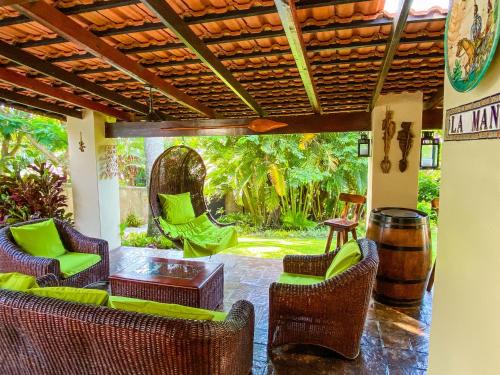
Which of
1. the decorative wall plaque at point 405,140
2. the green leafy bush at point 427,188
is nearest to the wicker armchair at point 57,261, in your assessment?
the decorative wall plaque at point 405,140

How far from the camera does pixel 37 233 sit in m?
3.32

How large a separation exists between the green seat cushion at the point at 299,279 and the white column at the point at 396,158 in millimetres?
1700

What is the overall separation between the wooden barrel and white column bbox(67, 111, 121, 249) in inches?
165

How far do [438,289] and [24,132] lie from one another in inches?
270

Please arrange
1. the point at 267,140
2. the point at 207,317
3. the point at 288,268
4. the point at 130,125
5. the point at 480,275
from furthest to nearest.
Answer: the point at 267,140
the point at 130,125
the point at 288,268
the point at 207,317
the point at 480,275

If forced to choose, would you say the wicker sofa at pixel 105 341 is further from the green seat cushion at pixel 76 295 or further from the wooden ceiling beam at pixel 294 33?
the wooden ceiling beam at pixel 294 33

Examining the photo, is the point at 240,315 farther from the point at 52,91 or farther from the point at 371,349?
the point at 52,91

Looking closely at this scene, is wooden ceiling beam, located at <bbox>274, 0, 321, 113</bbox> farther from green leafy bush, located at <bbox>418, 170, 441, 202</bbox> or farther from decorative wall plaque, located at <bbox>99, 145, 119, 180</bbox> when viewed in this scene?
green leafy bush, located at <bbox>418, 170, 441, 202</bbox>

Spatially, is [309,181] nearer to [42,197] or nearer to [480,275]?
[42,197]

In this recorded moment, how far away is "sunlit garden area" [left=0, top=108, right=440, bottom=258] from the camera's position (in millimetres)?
5035

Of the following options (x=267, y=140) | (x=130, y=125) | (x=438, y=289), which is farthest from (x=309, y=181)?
(x=438, y=289)

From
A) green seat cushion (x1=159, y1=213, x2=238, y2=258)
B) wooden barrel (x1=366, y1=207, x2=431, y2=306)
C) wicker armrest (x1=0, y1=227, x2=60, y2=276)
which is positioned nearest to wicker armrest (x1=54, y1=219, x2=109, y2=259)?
wicker armrest (x1=0, y1=227, x2=60, y2=276)

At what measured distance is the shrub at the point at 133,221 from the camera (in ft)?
24.8

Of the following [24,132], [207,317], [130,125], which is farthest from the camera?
[24,132]
